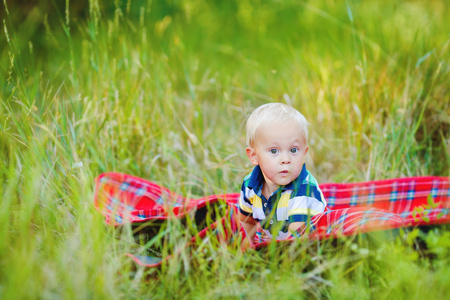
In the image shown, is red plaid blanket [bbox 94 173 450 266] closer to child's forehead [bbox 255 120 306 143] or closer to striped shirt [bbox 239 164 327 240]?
striped shirt [bbox 239 164 327 240]

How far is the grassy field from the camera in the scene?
1458 mm

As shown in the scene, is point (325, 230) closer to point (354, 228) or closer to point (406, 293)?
point (354, 228)

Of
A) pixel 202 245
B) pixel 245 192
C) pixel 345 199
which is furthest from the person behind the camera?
pixel 345 199

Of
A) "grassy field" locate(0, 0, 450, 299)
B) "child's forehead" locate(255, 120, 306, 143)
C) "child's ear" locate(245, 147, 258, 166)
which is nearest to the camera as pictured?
"grassy field" locate(0, 0, 450, 299)

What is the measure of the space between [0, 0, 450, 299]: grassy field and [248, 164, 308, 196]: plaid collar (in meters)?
0.25

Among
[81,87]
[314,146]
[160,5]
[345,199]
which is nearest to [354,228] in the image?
[345,199]

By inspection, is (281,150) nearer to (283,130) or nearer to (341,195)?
(283,130)

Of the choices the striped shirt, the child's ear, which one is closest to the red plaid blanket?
the striped shirt

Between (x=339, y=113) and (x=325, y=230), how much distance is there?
4.17ft

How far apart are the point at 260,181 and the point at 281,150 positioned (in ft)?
0.68

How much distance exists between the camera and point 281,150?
1.83 metres

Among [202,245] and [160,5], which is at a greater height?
[160,5]

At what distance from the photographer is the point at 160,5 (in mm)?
4848

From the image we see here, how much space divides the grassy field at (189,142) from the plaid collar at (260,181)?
25cm
